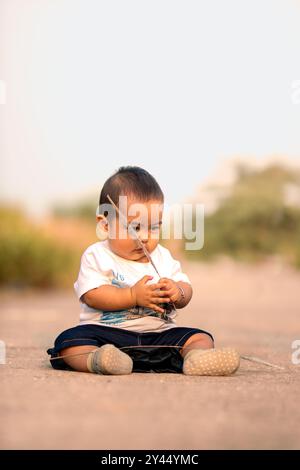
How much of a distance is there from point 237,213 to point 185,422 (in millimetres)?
8445

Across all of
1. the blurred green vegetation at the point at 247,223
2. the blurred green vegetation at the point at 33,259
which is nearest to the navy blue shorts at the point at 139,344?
the blurred green vegetation at the point at 33,259

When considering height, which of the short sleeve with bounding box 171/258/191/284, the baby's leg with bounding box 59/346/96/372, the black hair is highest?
the black hair

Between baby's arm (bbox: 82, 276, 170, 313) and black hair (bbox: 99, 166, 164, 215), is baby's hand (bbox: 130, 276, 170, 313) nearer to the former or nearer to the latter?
baby's arm (bbox: 82, 276, 170, 313)

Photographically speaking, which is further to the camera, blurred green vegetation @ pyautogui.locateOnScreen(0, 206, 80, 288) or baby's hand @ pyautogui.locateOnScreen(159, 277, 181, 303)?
blurred green vegetation @ pyautogui.locateOnScreen(0, 206, 80, 288)

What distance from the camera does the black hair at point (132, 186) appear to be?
8.09ft

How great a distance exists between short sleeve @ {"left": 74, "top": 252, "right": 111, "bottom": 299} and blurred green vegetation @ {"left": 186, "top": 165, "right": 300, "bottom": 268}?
23.9 ft

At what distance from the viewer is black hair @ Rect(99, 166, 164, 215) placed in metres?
2.47

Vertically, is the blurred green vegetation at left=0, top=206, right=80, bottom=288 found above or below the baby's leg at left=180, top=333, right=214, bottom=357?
below

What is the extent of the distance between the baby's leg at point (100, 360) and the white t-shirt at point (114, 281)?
0.16m

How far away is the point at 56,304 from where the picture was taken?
6.41 metres

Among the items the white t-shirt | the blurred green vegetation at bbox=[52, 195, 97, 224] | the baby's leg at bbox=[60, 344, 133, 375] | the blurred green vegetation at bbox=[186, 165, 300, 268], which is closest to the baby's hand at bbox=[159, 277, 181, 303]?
the white t-shirt

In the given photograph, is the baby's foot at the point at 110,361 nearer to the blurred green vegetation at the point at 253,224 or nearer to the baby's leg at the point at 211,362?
the baby's leg at the point at 211,362

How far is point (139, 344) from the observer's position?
7.93 ft
